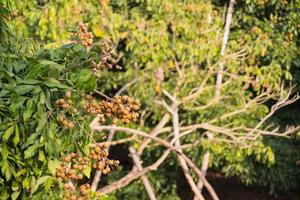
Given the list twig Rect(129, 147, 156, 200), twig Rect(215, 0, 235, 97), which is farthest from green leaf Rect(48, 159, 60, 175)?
twig Rect(215, 0, 235, 97)

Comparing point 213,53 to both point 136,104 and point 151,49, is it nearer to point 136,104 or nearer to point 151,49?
point 151,49

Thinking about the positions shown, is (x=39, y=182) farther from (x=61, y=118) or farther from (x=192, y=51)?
(x=192, y=51)

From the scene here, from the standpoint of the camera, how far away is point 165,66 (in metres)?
7.51

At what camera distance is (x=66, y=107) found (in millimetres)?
2479

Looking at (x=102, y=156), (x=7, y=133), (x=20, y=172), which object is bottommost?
(x=20, y=172)

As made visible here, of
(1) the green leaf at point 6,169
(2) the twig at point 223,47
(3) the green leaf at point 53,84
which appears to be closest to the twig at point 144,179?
(2) the twig at point 223,47

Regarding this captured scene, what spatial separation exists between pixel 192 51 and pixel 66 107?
4917 mm

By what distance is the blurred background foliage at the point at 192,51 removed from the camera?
6.97 m

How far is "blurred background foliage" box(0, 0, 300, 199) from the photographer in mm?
6969

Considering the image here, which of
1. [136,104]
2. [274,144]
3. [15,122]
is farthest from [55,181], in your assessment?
Answer: [274,144]

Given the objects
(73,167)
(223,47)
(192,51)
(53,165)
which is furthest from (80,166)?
(223,47)

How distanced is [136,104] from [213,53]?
494 centimetres

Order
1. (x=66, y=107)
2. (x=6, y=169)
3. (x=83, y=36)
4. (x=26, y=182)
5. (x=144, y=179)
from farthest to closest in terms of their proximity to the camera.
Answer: (x=144, y=179), (x=83, y=36), (x=26, y=182), (x=6, y=169), (x=66, y=107)

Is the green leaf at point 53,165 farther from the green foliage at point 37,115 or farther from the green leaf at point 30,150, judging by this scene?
the green leaf at point 30,150
